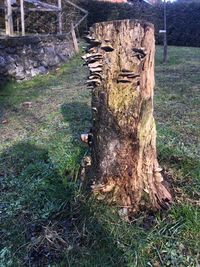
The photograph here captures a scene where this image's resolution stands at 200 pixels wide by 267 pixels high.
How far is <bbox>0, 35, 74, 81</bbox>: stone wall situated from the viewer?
6.80 meters

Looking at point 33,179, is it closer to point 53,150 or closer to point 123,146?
point 53,150

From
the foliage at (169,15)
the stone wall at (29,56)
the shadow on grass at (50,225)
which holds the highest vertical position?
the foliage at (169,15)

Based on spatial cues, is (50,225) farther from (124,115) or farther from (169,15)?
(169,15)

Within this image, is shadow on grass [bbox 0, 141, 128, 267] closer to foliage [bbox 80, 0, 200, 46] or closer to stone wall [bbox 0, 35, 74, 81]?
stone wall [bbox 0, 35, 74, 81]

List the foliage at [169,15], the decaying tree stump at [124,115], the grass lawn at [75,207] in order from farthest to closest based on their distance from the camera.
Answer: the foliage at [169,15], the decaying tree stump at [124,115], the grass lawn at [75,207]

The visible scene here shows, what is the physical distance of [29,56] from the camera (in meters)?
7.43

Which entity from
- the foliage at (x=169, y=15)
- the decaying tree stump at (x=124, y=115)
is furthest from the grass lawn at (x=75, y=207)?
the foliage at (x=169, y=15)

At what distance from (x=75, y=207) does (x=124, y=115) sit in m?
0.68

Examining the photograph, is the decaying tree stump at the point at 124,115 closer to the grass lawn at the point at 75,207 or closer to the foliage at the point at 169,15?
the grass lawn at the point at 75,207

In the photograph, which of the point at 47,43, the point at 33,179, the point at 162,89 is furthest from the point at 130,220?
the point at 47,43

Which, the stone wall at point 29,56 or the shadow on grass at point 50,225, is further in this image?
the stone wall at point 29,56

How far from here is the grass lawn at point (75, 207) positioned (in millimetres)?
1826

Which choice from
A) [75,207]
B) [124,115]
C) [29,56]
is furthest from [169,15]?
[75,207]

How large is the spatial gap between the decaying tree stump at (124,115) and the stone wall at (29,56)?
5123mm
